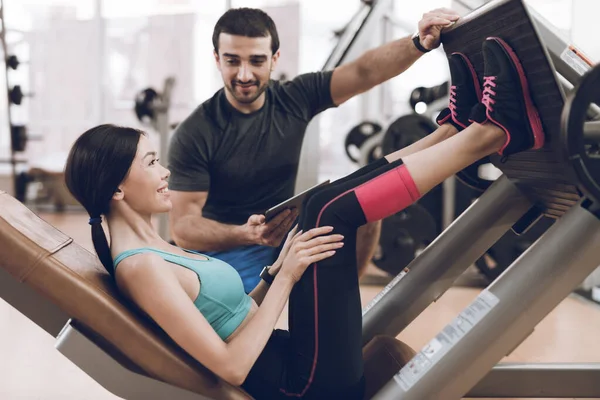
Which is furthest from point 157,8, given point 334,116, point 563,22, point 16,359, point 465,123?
point 465,123

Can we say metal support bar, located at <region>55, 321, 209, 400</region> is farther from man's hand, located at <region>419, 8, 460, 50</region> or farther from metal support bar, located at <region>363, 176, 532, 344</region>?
man's hand, located at <region>419, 8, 460, 50</region>

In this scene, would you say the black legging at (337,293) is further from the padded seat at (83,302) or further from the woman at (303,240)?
the padded seat at (83,302)

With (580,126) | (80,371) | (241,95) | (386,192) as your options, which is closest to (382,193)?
(386,192)

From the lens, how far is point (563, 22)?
456cm

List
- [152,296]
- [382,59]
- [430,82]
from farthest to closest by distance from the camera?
[430,82] < [382,59] < [152,296]

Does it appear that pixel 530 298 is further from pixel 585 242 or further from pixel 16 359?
pixel 16 359

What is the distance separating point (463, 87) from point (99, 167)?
82 cm

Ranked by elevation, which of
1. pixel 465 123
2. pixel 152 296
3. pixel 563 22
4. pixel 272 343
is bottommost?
pixel 272 343

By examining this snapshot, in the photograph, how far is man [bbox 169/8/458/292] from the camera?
7.06 ft

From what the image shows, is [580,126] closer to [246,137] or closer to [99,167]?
[99,167]

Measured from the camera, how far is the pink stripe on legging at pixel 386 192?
1.38 metres

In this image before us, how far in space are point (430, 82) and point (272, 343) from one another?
5.89 m

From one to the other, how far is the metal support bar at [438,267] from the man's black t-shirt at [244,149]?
67cm

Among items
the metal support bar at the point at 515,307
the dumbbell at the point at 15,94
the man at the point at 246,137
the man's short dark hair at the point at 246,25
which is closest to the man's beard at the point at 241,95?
the man at the point at 246,137
